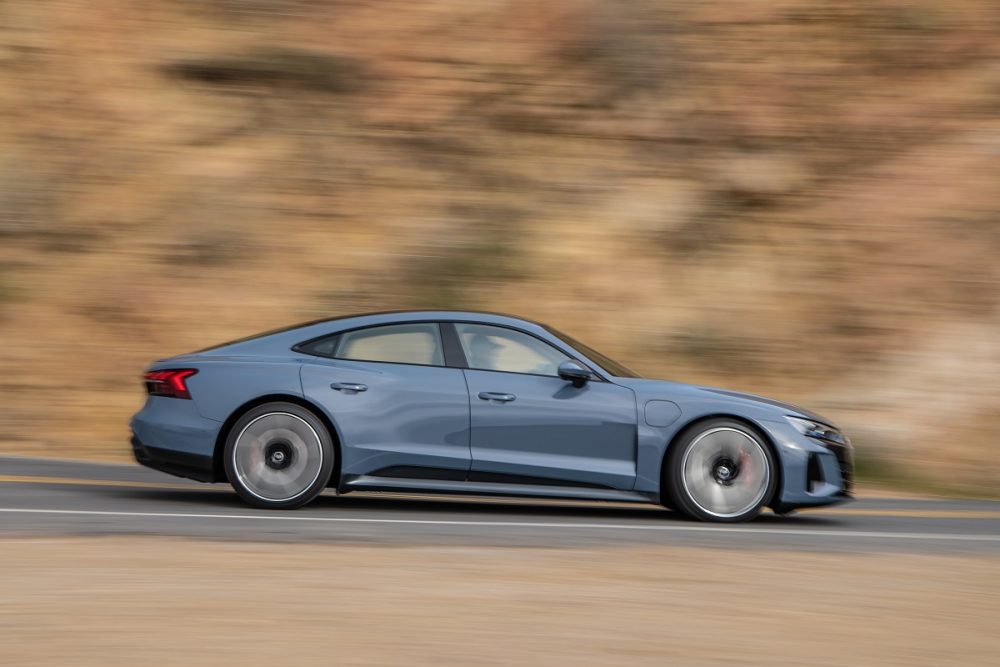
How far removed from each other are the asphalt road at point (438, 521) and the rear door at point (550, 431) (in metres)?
0.33

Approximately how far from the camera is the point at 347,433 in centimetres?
843

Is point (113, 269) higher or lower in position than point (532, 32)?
lower

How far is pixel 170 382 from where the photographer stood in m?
8.59

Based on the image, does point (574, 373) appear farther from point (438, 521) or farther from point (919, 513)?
point (919, 513)

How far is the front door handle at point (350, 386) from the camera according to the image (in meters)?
8.51

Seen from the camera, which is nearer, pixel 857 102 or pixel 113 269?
pixel 113 269

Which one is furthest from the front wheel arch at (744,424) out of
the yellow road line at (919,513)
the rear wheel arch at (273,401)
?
the rear wheel arch at (273,401)

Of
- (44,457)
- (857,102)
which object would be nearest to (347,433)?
(44,457)

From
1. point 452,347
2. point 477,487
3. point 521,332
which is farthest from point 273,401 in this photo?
point 521,332

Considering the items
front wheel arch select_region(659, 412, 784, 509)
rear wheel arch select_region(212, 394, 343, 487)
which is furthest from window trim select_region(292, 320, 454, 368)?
front wheel arch select_region(659, 412, 784, 509)

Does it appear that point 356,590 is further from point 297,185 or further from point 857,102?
point 857,102

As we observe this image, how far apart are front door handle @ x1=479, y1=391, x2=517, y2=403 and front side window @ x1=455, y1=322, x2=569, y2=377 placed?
0.19 m

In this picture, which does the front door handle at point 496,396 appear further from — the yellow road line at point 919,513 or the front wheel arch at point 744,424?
the yellow road line at point 919,513

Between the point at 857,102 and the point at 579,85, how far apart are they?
12.1ft
